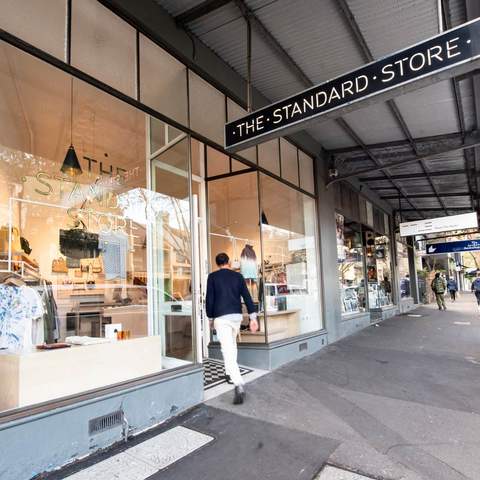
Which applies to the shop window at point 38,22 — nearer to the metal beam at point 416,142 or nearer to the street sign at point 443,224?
the metal beam at point 416,142

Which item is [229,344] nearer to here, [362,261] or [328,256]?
[328,256]

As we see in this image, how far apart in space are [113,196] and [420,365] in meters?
6.11

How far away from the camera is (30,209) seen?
6.68 meters

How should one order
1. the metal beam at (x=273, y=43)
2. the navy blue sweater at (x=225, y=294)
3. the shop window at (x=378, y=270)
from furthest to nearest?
1. the shop window at (x=378, y=270)
2. the metal beam at (x=273, y=43)
3. the navy blue sweater at (x=225, y=294)

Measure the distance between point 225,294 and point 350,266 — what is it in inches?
280

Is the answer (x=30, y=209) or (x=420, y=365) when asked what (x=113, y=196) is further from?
(x=420, y=365)

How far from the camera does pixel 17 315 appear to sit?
12.9 feet

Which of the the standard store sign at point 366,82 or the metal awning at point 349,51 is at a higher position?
the metal awning at point 349,51

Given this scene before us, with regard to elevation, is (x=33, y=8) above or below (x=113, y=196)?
above

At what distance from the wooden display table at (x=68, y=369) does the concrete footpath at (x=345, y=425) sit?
0.64 metres

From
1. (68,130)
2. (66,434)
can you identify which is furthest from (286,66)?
(66,434)

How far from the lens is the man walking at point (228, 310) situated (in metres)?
4.54

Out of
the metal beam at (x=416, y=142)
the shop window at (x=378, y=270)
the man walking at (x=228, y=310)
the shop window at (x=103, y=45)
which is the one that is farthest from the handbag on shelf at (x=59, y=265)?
the shop window at (x=378, y=270)

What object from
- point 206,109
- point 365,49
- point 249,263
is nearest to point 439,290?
point 249,263
